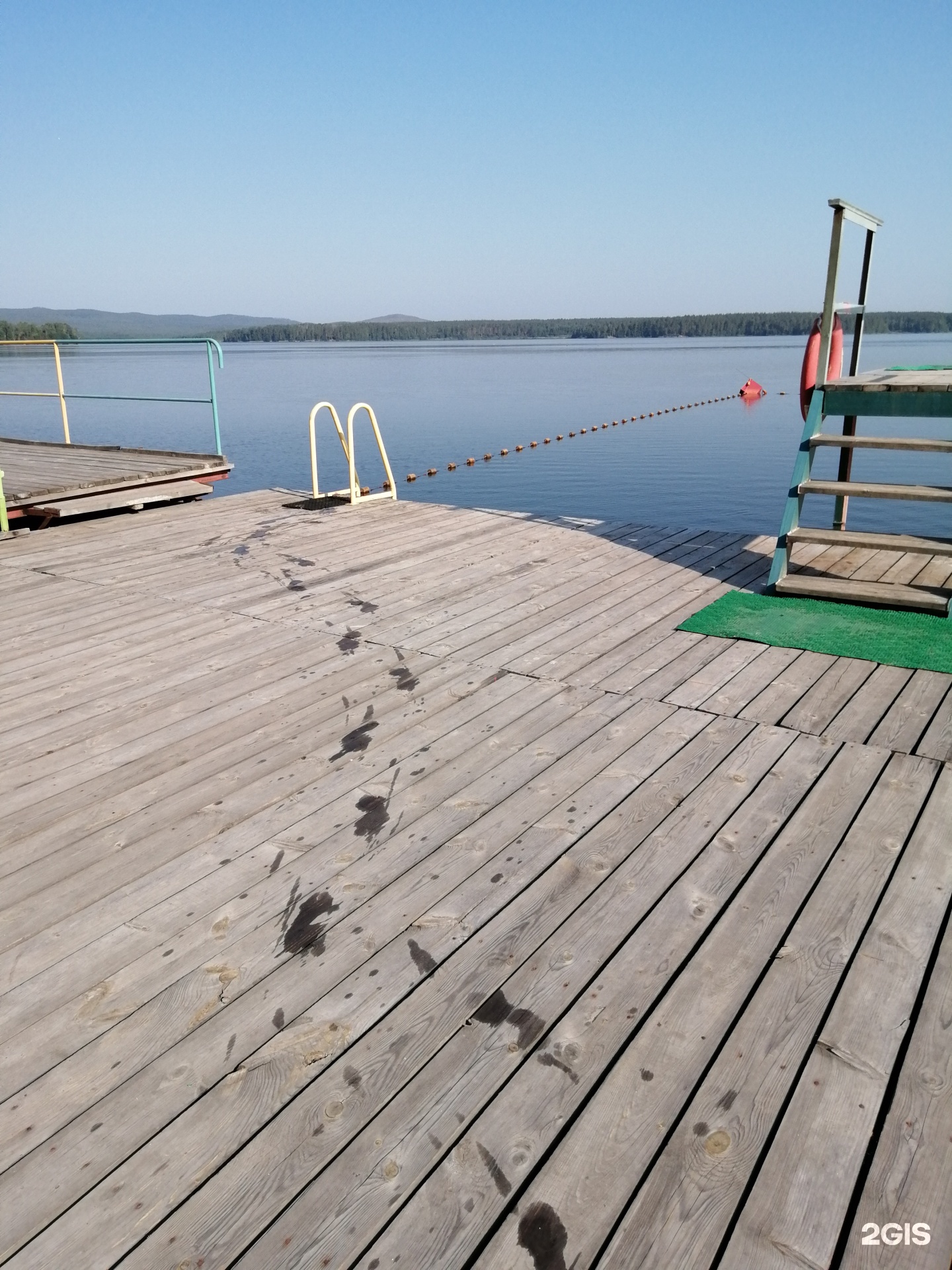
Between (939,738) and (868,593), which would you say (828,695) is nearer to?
(939,738)

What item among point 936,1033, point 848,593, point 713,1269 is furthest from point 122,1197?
point 848,593

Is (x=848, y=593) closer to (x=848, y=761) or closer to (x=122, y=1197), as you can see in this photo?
(x=848, y=761)

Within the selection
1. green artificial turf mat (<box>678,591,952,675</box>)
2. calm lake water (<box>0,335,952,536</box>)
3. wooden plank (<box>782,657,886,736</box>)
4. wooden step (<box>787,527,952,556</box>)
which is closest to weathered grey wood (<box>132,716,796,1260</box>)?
wooden plank (<box>782,657,886,736</box>)

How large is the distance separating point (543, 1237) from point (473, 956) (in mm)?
726

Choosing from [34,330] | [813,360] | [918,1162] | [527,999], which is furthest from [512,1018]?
[34,330]

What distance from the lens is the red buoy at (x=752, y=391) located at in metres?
33.7

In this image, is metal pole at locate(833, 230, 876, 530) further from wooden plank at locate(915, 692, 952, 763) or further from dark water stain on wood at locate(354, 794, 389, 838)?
dark water stain on wood at locate(354, 794, 389, 838)

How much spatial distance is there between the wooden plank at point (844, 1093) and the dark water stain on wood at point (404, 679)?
1.97m

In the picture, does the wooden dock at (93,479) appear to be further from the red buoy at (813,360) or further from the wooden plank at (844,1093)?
the wooden plank at (844,1093)

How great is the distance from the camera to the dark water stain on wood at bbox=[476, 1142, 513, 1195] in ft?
5.27

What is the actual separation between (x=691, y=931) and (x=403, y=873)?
30.3 inches

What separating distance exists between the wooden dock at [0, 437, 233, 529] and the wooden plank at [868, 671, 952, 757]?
593cm

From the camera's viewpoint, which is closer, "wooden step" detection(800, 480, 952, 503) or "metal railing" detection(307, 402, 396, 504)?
"wooden step" detection(800, 480, 952, 503)

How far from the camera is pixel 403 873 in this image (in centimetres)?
254
